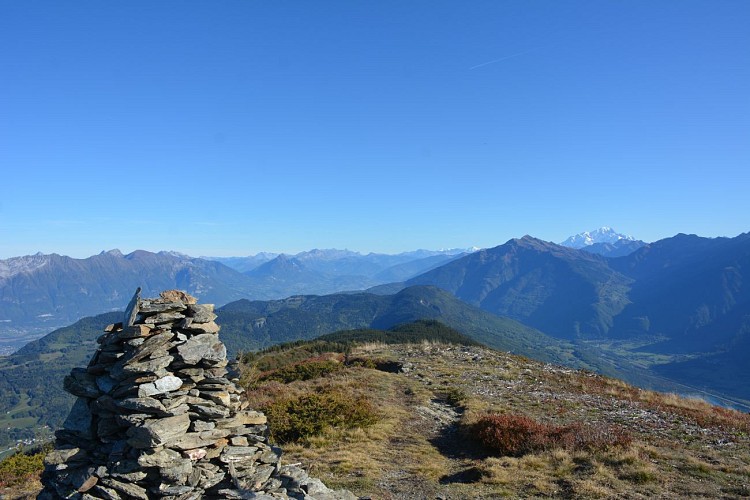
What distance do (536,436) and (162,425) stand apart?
653 inches

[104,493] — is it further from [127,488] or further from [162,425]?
[162,425]

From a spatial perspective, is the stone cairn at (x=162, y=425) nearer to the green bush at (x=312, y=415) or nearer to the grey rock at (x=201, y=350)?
the grey rock at (x=201, y=350)

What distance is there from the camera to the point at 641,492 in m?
13.7

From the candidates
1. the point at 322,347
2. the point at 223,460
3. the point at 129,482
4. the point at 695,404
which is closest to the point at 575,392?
the point at 695,404

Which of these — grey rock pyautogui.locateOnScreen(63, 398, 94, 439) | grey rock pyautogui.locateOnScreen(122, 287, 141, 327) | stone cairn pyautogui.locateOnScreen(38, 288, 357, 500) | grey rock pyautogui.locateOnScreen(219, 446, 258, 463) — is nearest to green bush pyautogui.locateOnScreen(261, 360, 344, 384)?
stone cairn pyautogui.locateOnScreen(38, 288, 357, 500)

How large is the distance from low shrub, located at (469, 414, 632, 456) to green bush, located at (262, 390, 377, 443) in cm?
649

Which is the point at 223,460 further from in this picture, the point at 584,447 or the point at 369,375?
the point at 369,375

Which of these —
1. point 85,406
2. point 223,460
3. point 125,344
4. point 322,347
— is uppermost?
point 125,344

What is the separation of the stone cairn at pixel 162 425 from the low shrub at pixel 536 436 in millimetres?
9970

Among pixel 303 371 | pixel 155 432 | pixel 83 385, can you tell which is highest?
pixel 83 385

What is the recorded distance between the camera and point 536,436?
1944 cm

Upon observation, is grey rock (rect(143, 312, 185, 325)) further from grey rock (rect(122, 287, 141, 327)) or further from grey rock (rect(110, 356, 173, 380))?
grey rock (rect(110, 356, 173, 380))

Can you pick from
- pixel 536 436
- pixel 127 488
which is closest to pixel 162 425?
pixel 127 488

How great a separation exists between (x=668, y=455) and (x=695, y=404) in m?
16.6
